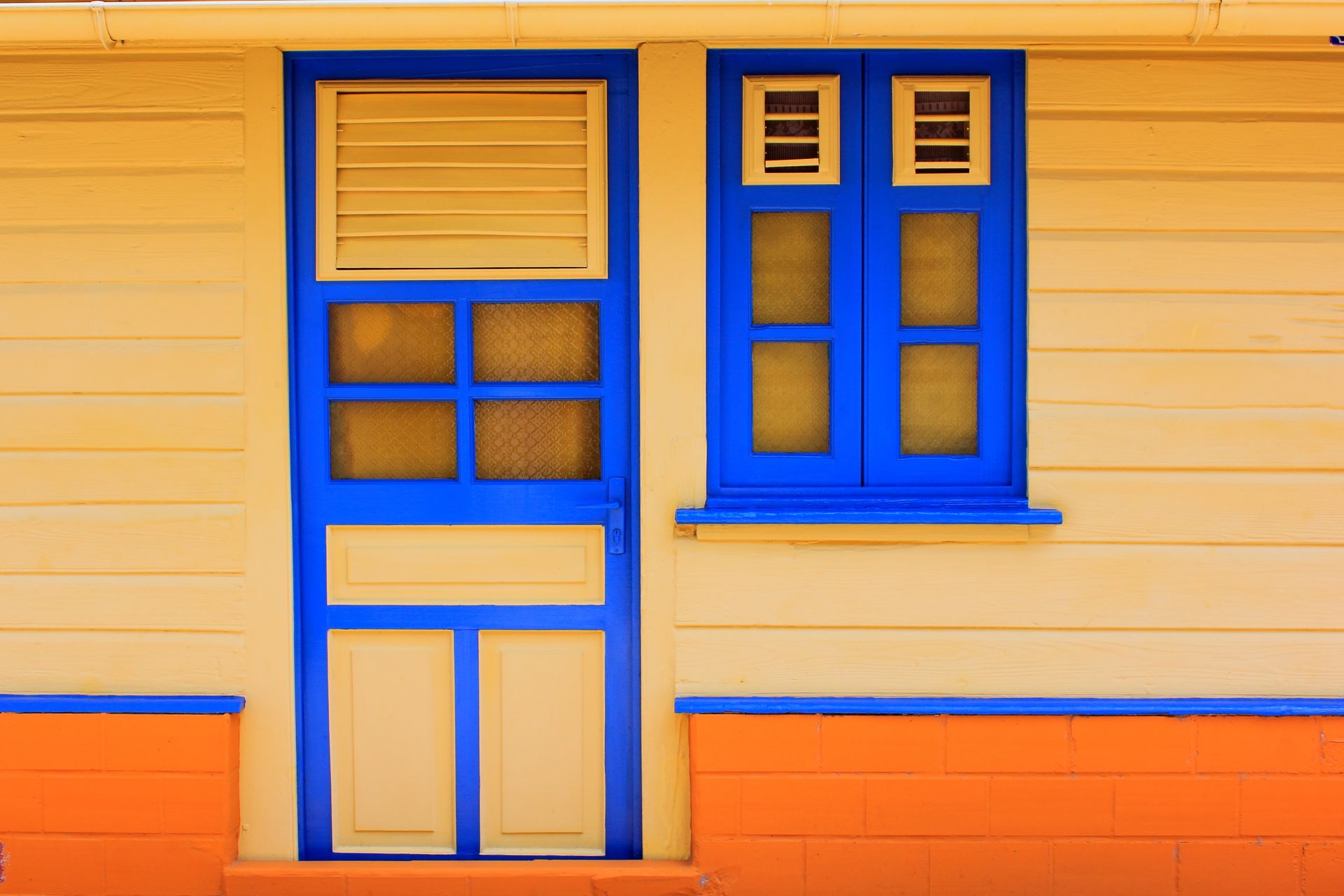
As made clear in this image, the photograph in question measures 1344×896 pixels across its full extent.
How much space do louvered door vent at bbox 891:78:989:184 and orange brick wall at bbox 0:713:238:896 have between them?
2.65m

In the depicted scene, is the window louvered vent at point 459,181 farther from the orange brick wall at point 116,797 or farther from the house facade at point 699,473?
the orange brick wall at point 116,797

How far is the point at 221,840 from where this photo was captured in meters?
2.85

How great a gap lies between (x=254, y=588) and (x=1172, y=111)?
10.1ft

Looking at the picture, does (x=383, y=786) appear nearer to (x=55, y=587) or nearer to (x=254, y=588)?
(x=254, y=588)

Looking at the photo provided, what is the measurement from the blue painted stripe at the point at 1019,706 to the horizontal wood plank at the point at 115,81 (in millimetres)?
2329

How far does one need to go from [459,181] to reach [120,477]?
4.44 ft

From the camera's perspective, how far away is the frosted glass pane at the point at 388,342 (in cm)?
297

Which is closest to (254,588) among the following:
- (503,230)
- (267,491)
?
(267,491)

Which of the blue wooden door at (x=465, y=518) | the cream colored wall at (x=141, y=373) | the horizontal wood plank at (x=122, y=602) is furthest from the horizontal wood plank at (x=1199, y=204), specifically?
the horizontal wood plank at (x=122, y=602)

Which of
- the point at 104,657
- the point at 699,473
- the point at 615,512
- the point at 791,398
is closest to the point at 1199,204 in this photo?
the point at 791,398

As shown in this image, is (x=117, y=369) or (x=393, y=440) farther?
(x=393, y=440)

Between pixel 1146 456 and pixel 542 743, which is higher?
pixel 1146 456

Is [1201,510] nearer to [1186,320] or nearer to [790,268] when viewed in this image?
[1186,320]

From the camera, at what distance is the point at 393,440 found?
2.99 metres
